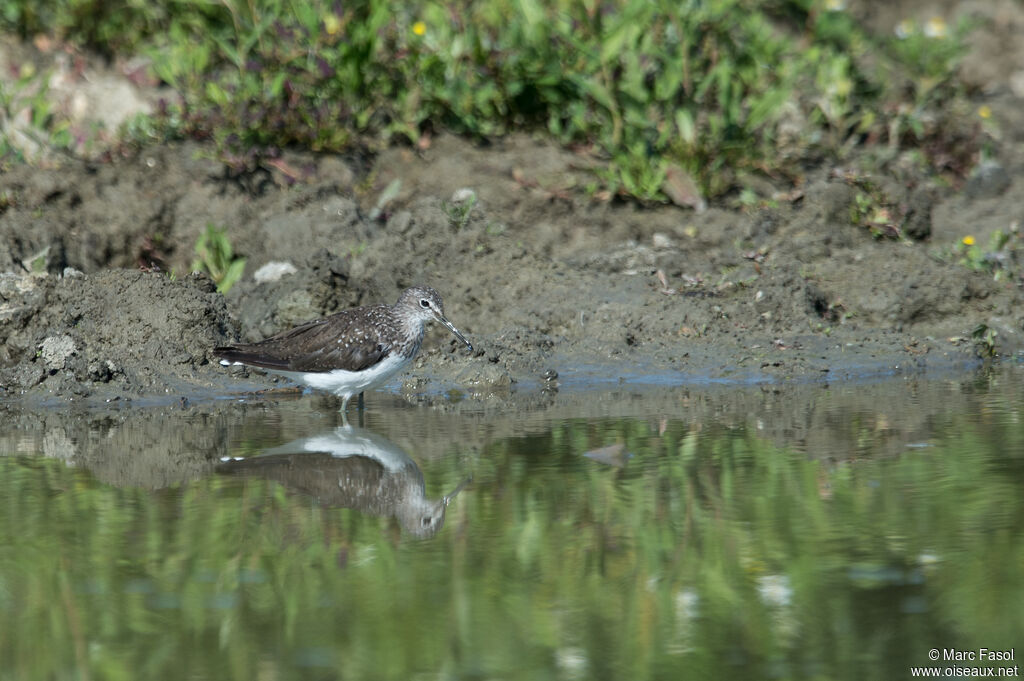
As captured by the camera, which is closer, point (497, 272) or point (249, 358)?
point (249, 358)

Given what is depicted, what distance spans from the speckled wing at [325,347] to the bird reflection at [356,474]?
3.58 ft

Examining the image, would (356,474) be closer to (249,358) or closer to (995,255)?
(249,358)

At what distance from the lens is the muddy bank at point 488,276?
10156 millimetres

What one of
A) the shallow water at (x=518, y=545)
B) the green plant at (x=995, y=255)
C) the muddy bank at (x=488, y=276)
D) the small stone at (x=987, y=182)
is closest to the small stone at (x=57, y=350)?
the muddy bank at (x=488, y=276)

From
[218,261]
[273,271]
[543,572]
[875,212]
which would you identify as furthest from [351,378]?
[875,212]

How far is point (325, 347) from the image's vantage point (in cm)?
937

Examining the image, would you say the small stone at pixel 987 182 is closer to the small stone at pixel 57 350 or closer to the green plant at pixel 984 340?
the green plant at pixel 984 340

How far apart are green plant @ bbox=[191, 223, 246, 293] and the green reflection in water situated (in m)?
4.07

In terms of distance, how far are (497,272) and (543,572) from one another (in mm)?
6215

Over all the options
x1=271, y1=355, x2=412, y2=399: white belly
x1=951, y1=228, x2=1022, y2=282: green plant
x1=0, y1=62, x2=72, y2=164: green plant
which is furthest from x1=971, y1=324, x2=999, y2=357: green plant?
x1=0, y1=62, x2=72, y2=164: green plant

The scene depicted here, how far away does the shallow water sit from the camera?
14.7 ft

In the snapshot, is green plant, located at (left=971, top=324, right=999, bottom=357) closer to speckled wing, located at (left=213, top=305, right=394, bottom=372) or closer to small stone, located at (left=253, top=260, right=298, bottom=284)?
speckled wing, located at (left=213, top=305, right=394, bottom=372)

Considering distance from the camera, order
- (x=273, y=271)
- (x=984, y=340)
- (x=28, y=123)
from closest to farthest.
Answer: (x=984, y=340), (x=273, y=271), (x=28, y=123)

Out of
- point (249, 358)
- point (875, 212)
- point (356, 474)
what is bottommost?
point (356, 474)
